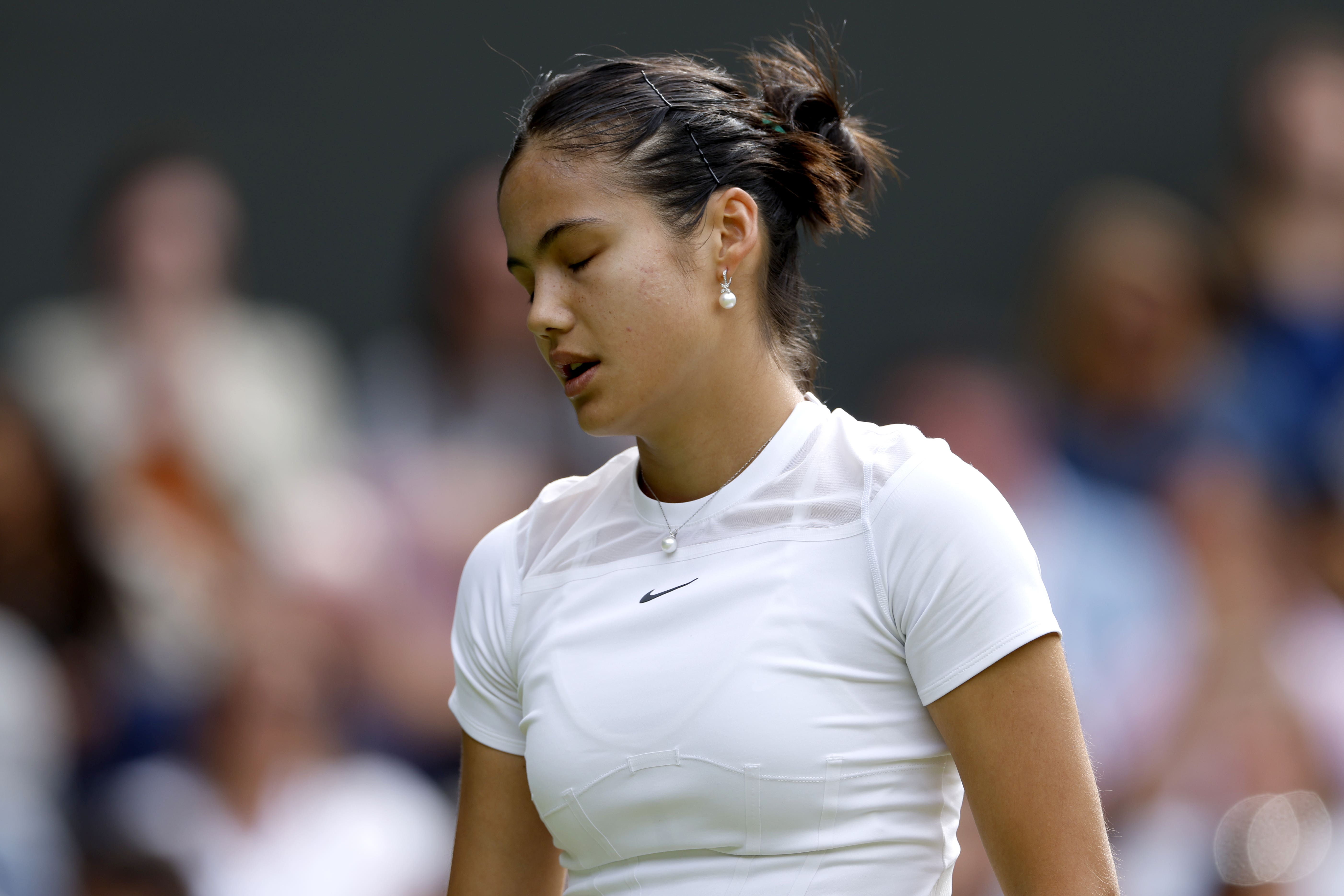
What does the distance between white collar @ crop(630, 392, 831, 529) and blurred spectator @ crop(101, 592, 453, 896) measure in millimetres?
1880

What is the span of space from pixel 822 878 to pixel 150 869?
205 centimetres

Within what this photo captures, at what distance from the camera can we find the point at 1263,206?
4344 mm

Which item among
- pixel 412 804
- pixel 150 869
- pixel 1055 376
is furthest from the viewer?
pixel 1055 376

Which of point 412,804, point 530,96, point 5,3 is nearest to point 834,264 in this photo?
point 412,804

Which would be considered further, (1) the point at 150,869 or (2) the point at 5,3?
(2) the point at 5,3

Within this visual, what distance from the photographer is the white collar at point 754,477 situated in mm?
1519

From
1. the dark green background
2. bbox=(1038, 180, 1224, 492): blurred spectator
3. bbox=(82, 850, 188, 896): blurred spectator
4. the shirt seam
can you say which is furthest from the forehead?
bbox=(1038, 180, 1224, 492): blurred spectator

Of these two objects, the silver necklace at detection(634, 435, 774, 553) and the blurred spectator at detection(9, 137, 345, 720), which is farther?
the blurred spectator at detection(9, 137, 345, 720)

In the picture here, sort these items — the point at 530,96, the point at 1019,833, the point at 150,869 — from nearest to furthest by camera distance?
1. the point at 1019,833
2. the point at 530,96
3. the point at 150,869

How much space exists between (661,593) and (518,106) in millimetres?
2939

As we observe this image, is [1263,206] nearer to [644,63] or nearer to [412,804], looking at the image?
[412,804]

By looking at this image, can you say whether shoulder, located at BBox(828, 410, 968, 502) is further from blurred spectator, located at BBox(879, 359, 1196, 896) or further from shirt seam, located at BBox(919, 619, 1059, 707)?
blurred spectator, located at BBox(879, 359, 1196, 896)

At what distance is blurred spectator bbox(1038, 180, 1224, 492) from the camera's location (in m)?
4.13

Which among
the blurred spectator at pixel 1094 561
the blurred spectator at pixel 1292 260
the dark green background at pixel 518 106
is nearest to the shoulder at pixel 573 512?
the blurred spectator at pixel 1094 561
